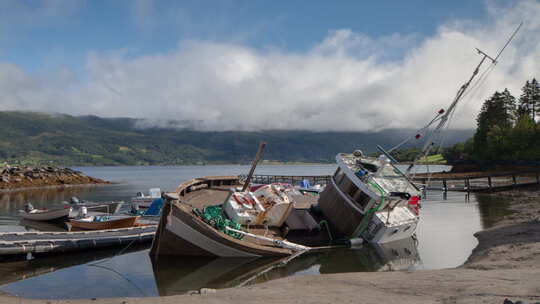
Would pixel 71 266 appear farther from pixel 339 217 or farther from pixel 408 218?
pixel 408 218

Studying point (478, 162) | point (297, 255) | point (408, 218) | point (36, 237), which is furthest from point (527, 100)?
point (36, 237)

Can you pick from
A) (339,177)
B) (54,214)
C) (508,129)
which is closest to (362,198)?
(339,177)

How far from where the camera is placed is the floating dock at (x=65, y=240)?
19.3 metres

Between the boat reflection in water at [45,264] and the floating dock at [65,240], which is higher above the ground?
the floating dock at [65,240]

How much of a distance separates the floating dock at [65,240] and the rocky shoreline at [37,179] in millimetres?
61738

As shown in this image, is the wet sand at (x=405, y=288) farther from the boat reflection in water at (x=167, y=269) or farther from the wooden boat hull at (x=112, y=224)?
the wooden boat hull at (x=112, y=224)

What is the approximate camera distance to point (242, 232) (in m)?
19.2

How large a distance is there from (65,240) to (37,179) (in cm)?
7201

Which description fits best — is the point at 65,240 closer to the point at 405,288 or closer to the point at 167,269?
the point at 167,269

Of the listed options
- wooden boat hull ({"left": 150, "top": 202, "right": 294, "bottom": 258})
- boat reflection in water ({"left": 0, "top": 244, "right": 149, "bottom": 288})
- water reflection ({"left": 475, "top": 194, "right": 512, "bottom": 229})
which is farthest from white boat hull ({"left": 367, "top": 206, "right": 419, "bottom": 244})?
boat reflection in water ({"left": 0, "top": 244, "right": 149, "bottom": 288})

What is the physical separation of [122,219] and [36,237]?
5.36 meters

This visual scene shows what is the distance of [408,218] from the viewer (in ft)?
79.5

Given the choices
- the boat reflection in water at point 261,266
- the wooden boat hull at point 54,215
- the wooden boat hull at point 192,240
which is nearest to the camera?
the boat reflection in water at point 261,266

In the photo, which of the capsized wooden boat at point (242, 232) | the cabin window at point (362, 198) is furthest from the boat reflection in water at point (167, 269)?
the cabin window at point (362, 198)
